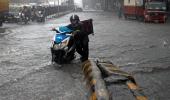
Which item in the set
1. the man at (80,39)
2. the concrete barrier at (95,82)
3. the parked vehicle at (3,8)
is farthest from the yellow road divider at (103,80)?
the parked vehicle at (3,8)

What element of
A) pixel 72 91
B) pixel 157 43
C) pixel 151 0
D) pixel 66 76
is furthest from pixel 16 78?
pixel 151 0

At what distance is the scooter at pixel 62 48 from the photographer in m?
12.6

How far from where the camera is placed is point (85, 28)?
13305 mm

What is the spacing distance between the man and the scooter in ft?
0.55

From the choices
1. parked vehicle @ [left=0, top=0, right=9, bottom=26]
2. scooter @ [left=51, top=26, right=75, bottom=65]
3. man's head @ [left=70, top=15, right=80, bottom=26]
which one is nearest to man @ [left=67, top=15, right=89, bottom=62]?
man's head @ [left=70, top=15, right=80, bottom=26]

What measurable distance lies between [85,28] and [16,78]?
3622mm

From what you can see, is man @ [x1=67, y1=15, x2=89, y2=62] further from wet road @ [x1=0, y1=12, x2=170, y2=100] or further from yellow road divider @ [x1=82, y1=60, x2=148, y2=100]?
yellow road divider @ [x1=82, y1=60, x2=148, y2=100]

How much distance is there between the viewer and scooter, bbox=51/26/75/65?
12.6 metres

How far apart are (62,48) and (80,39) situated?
2.08 ft

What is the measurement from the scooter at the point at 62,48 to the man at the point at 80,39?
0.17 metres

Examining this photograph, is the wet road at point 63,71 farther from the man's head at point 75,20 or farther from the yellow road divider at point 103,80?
the man's head at point 75,20

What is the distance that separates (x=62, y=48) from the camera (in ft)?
41.0

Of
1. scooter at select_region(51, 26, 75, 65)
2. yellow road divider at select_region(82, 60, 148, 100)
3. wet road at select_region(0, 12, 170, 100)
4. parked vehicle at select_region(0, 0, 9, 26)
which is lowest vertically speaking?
wet road at select_region(0, 12, 170, 100)

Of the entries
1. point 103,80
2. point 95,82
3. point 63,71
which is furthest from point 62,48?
point 95,82
